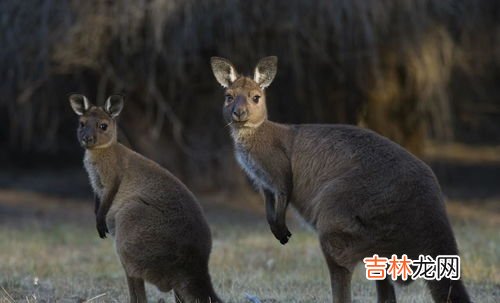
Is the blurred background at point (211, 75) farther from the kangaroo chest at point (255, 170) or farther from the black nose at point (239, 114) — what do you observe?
the black nose at point (239, 114)

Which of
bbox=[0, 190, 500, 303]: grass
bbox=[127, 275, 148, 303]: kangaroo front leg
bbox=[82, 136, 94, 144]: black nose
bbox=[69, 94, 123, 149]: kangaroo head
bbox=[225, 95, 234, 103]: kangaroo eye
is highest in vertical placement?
bbox=[225, 95, 234, 103]: kangaroo eye

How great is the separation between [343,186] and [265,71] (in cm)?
158

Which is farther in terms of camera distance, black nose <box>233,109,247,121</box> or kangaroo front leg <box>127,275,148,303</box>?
black nose <box>233,109,247,121</box>

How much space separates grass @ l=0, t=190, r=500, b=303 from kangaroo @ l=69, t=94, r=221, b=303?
726 mm

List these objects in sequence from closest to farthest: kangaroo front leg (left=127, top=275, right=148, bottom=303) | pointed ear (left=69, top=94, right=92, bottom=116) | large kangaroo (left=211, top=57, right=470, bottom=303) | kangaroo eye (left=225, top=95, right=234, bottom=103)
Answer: large kangaroo (left=211, top=57, right=470, bottom=303) < kangaroo front leg (left=127, top=275, right=148, bottom=303) < kangaroo eye (left=225, top=95, right=234, bottom=103) < pointed ear (left=69, top=94, right=92, bottom=116)

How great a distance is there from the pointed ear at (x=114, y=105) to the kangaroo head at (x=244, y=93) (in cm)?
83

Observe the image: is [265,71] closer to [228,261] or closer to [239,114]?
[239,114]

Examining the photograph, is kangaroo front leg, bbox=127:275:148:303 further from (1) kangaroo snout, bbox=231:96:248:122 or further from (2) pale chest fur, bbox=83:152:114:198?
(1) kangaroo snout, bbox=231:96:248:122

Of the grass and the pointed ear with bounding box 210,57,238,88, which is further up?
the pointed ear with bounding box 210,57,238,88

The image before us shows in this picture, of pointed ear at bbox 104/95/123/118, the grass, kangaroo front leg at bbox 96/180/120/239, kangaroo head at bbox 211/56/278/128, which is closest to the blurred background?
the grass

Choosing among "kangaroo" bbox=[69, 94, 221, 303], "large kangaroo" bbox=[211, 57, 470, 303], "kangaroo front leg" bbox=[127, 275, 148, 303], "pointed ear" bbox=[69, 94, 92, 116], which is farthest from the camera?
"pointed ear" bbox=[69, 94, 92, 116]

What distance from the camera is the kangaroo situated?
655 centimetres

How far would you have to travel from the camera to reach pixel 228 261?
1062 centimetres

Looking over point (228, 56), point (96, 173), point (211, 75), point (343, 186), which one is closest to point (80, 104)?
point (96, 173)
